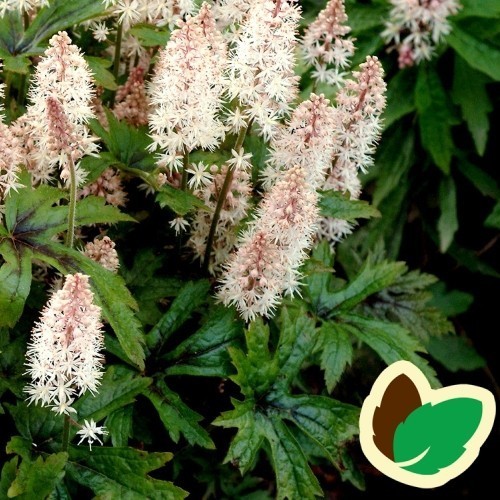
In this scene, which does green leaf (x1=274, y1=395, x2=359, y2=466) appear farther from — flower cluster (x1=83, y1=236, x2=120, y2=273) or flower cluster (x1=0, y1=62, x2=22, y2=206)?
flower cluster (x1=0, y1=62, x2=22, y2=206)

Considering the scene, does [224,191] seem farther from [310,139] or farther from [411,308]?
[411,308]

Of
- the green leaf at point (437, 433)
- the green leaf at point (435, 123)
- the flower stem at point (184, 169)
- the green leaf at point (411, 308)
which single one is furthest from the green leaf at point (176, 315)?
the green leaf at point (435, 123)

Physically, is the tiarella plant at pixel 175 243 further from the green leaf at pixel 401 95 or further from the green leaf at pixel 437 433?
the green leaf at pixel 401 95

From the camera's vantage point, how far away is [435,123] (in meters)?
3.57

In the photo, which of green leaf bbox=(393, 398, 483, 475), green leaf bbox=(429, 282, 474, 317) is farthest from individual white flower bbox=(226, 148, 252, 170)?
green leaf bbox=(429, 282, 474, 317)

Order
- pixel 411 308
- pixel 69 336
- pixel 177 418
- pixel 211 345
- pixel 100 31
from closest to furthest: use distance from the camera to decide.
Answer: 1. pixel 69 336
2. pixel 177 418
3. pixel 211 345
4. pixel 100 31
5. pixel 411 308

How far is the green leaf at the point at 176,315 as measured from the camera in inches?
80.2

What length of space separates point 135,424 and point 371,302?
971 mm

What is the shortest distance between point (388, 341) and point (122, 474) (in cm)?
78

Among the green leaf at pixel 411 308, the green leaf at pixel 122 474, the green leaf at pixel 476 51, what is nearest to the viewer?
the green leaf at pixel 122 474

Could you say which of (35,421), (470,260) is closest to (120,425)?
(35,421)

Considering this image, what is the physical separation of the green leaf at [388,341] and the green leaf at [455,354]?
5.67 feet

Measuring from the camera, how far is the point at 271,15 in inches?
72.2

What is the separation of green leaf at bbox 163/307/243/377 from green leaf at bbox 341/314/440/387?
377mm
